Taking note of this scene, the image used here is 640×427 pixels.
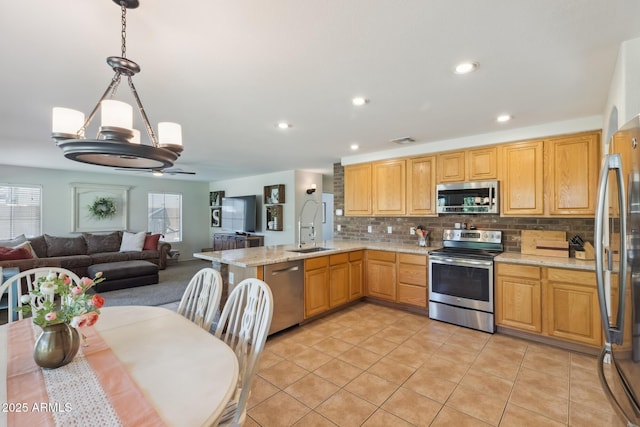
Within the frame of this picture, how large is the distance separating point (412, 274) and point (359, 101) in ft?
7.85

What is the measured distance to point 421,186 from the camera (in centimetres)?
419

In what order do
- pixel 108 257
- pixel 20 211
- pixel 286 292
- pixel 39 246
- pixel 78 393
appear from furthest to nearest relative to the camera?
pixel 20 211 < pixel 108 257 < pixel 39 246 < pixel 286 292 < pixel 78 393

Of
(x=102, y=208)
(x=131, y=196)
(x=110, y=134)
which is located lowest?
(x=102, y=208)

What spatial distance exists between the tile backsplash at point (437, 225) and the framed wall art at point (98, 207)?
5.55 metres

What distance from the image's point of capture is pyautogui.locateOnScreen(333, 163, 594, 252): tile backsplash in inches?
131

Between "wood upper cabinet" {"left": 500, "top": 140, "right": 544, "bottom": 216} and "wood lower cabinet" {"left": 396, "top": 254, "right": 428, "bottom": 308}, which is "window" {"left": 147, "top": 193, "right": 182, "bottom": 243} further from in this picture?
"wood upper cabinet" {"left": 500, "top": 140, "right": 544, "bottom": 216}

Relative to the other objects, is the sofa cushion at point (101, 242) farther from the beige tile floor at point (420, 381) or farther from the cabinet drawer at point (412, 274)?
the cabinet drawer at point (412, 274)

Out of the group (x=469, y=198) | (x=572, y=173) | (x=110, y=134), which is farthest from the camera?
(x=469, y=198)

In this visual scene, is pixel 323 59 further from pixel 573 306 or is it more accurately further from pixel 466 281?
pixel 573 306

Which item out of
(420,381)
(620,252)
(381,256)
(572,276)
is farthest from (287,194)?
(620,252)

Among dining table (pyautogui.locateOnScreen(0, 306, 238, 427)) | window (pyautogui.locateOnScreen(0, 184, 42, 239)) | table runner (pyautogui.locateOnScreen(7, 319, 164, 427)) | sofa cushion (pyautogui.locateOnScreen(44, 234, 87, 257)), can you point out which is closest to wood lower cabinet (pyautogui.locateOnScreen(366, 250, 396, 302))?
dining table (pyautogui.locateOnScreen(0, 306, 238, 427))

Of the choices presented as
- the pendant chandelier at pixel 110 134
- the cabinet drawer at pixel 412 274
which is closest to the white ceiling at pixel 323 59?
the pendant chandelier at pixel 110 134

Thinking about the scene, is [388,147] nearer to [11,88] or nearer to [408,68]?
[408,68]

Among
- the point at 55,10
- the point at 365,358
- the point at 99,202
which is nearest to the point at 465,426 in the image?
the point at 365,358
